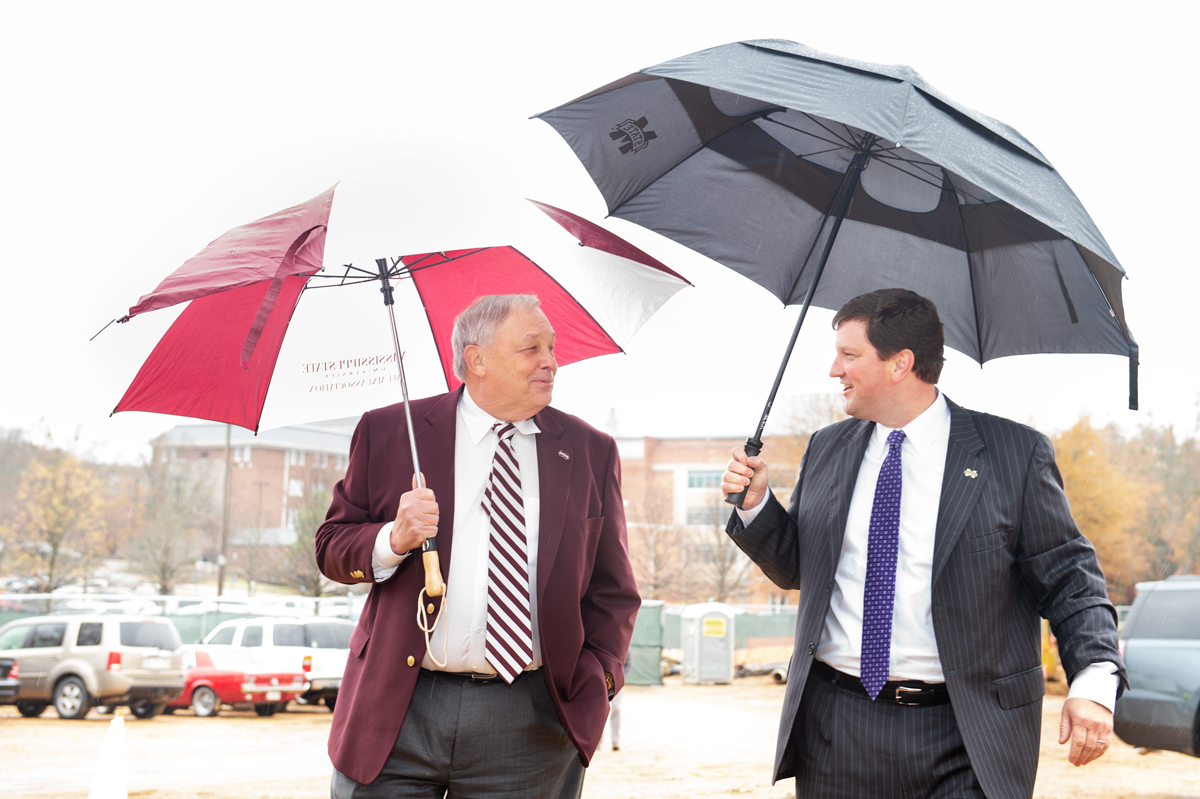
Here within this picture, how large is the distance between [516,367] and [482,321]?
179 millimetres

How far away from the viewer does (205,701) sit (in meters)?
17.2

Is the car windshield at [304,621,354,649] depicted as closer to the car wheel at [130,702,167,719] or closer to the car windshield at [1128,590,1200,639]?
the car wheel at [130,702,167,719]

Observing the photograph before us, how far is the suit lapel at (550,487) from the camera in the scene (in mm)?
2766

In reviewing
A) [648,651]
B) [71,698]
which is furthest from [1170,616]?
[648,651]

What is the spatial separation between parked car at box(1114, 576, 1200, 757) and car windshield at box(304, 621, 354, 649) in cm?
1239

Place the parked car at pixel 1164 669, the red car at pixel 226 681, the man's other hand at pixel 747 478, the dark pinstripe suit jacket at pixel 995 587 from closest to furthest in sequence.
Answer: the dark pinstripe suit jacket at pixel 995 587 → the man's other hand at pixel 747 478 → the parked car at pixel 1164 669 → the red car at pixel 226 681

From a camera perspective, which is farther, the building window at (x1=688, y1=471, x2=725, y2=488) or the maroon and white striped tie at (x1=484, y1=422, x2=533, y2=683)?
the building window at (x1=688, y1=471, x2=725, y2=488)

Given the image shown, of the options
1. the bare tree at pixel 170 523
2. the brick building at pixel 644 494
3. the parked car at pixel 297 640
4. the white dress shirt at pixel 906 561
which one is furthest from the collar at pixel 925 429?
the bare tree at pixel 170 523

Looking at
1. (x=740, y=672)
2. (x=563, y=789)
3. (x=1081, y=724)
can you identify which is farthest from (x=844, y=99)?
(x=740, y=672)

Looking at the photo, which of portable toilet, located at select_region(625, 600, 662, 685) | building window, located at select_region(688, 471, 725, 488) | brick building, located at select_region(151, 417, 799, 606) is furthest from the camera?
building window, located at select_region(688, 471, 725, 488)

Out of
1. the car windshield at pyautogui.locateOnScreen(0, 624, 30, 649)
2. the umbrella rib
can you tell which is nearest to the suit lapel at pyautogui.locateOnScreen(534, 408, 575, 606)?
the umbrella rib

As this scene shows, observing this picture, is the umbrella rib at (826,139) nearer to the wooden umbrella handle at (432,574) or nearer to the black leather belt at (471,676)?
the wooden umbrella handle at (432,574)

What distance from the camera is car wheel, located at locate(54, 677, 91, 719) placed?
1580cm

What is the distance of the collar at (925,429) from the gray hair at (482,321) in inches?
42.9
